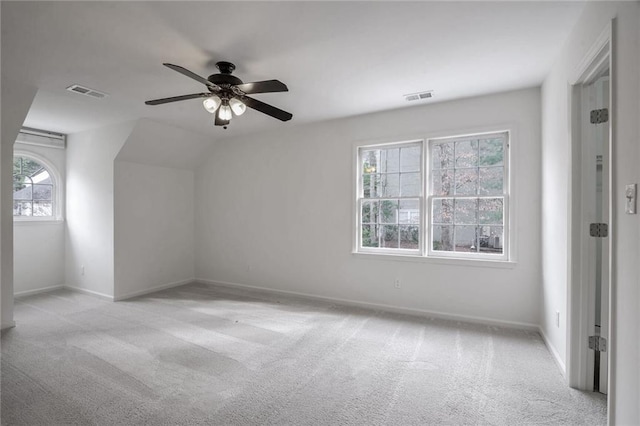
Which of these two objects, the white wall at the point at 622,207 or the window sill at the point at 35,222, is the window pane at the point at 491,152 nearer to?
the white wall at the point at 622,207

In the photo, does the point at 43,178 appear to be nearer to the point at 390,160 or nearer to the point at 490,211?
the point at 390,160

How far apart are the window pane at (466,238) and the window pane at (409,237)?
466mm

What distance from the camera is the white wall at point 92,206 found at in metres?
4.46

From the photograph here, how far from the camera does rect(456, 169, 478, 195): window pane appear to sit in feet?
11.8

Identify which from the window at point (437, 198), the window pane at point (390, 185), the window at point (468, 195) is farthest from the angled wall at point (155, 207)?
the window at point (468, 195)

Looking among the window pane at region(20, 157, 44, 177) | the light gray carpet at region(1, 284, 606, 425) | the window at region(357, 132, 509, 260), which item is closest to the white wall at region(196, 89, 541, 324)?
the window at region(357, 132, 509, 260)

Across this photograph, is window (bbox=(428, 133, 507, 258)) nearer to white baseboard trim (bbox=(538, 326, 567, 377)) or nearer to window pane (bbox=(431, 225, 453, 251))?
window pane (bbox=(431, 225, 453, 251))

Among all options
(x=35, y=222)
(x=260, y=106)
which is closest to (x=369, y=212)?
(x=260, y=106)

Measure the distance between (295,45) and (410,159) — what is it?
218 cm

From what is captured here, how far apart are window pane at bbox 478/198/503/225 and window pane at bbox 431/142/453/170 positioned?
59 cm

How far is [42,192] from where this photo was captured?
4922 millimetres

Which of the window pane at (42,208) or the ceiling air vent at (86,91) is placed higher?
the ceiling air vent at (86,91)

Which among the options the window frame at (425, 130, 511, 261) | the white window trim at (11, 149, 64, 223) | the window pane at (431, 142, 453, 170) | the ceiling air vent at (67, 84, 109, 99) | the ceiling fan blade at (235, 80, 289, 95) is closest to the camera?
the ceiling fan blade at (235, 80, 289, 95)

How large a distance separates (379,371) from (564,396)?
127 cm
